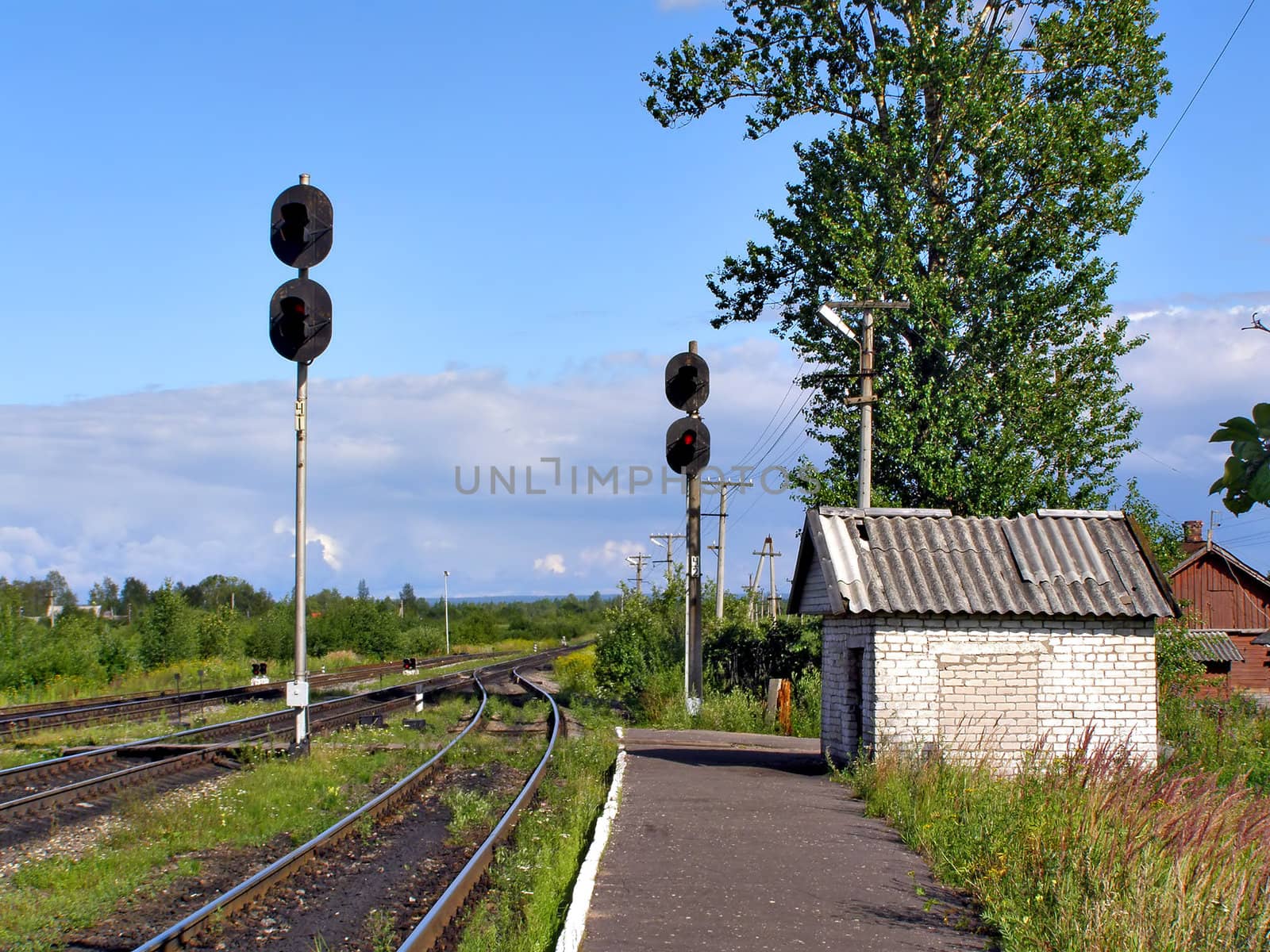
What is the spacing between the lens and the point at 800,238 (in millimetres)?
27109

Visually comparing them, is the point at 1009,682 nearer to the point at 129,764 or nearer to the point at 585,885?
the point at 585,885

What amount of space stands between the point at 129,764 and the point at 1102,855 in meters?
12.6

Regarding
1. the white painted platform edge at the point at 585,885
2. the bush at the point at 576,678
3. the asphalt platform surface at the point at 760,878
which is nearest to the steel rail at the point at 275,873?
the white painted platform edge at the point at 585,885

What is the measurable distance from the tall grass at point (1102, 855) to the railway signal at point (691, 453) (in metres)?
11.1

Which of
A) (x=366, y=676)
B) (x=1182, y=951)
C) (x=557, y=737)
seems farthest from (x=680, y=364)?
(x=366, y=676)

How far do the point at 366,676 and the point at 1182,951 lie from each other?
131 ft

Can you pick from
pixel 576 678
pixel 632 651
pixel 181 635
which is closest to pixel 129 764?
pixel 632 651

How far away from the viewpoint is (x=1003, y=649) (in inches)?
558

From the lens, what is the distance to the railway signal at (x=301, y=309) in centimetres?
1594

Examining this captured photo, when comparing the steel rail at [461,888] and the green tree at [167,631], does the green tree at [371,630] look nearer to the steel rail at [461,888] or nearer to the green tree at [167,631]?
the green tree at [167,631]

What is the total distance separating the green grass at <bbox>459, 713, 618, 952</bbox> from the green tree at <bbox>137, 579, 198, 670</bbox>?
33.9 m

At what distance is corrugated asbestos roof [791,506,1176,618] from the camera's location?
46.3ft

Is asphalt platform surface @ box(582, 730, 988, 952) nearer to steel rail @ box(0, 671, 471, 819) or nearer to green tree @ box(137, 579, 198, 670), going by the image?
steel rail @ box(0, 671, 471, 819)

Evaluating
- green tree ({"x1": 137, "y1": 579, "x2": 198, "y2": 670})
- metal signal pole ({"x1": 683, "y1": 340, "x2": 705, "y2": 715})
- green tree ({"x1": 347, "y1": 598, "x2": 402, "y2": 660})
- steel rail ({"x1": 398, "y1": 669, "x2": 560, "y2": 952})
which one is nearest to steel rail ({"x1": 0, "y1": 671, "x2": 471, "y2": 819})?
steel rail ({"x1": 398, "y1": 669, "x2": 560, "y2": 952})
